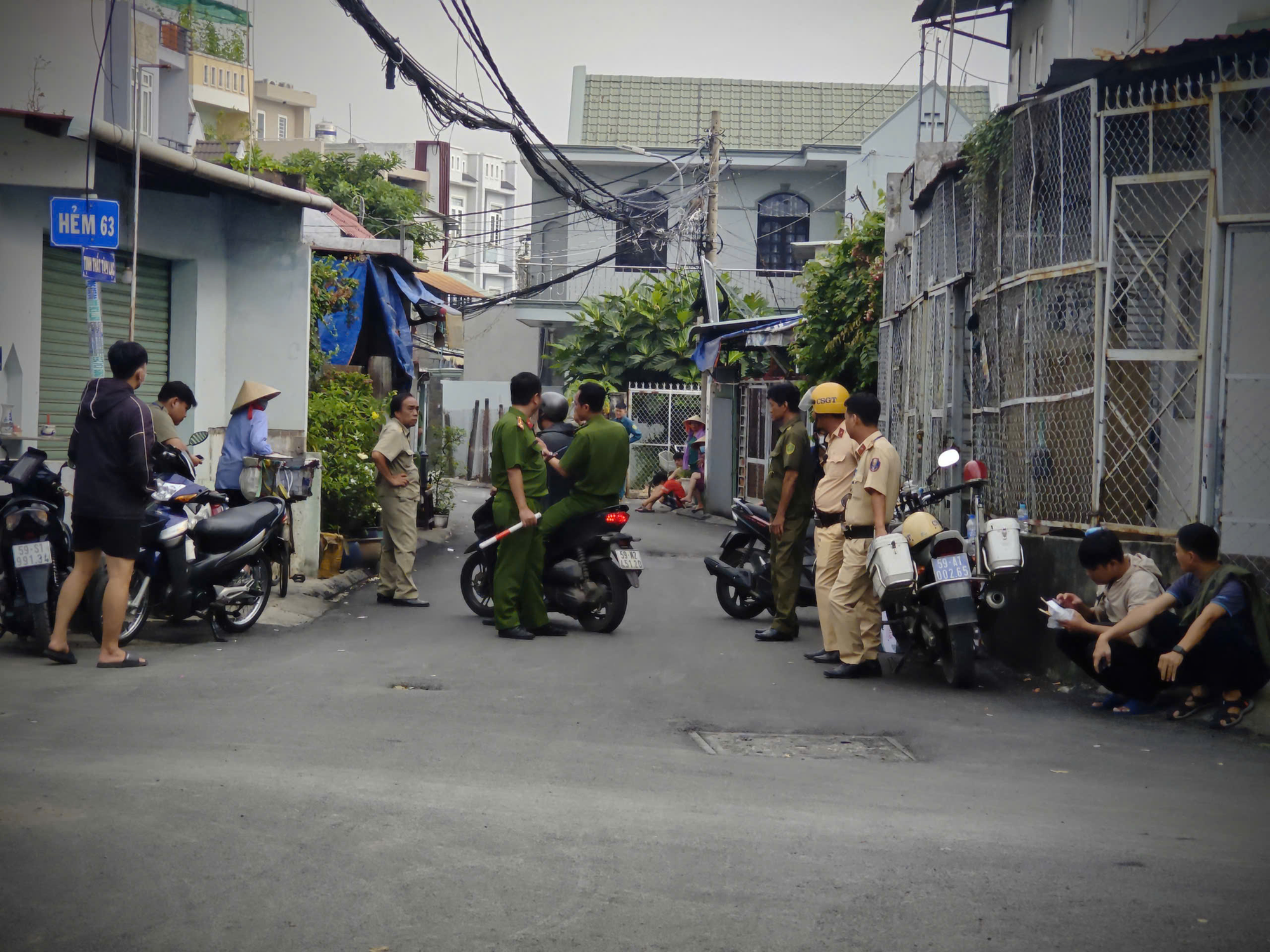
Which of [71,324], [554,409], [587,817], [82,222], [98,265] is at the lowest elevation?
[587,817]

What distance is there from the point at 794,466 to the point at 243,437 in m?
4.48

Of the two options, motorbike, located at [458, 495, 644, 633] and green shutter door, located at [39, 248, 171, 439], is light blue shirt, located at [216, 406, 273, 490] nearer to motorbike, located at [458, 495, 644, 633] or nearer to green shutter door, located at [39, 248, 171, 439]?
green shutter door, located at [39, 248, 171, 439]

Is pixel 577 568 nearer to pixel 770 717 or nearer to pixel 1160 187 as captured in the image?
pixel 770 717

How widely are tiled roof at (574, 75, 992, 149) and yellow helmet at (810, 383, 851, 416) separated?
29.5m

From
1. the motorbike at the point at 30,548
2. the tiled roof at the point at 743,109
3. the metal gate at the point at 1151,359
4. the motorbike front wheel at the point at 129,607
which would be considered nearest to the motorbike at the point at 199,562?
the motorbike front wheel at the point at 129,607

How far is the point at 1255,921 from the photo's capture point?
13.2 ft

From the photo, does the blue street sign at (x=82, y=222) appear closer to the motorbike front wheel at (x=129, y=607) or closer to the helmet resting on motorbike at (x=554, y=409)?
the motorbike front wheel at (x=129, y=607)

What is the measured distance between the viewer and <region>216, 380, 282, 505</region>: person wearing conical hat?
1068cm

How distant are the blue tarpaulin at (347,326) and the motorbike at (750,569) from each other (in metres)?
6.33

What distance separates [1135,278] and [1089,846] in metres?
4.80

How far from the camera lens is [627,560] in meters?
10.4

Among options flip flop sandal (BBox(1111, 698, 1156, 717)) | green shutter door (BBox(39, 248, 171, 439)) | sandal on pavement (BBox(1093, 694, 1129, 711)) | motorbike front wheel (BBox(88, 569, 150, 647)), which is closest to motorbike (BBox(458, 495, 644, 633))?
motorbike front wheel (BBox(88, 569, 150, 647))

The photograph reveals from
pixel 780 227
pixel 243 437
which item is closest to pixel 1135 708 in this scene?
pixel 243 437

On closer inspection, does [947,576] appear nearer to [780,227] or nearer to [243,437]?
[243,437]
